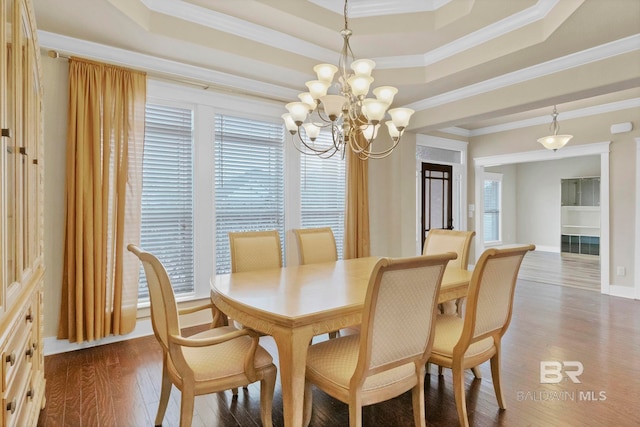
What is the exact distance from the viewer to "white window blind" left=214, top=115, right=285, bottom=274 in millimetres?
3971

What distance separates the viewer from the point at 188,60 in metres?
3.45

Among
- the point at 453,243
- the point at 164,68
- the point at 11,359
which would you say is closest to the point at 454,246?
the point at 453,243

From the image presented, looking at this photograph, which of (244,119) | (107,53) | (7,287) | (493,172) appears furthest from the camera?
(493,172)

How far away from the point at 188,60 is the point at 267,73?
79 centimetres

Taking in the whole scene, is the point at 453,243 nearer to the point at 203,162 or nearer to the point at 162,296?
the point at 162,296

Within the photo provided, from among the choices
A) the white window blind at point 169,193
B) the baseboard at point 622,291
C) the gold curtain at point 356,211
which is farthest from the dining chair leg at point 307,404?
the baseboard at point 622,291

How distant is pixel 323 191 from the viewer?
188 inches

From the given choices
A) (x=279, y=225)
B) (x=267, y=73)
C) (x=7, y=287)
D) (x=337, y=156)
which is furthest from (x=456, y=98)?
(x=7, y=287)

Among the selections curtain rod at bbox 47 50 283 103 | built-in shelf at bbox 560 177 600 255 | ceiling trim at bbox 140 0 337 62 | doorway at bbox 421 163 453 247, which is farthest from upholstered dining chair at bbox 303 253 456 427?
built-in shelf at bbox 560 177 600 255

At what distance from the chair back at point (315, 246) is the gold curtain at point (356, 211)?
1.24 m

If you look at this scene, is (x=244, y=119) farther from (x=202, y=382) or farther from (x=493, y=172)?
(x=493, y=172)

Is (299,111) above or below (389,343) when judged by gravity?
above

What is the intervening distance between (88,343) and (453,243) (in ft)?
11.1

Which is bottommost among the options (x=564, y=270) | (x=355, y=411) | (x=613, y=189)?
(x=564, y=270)
